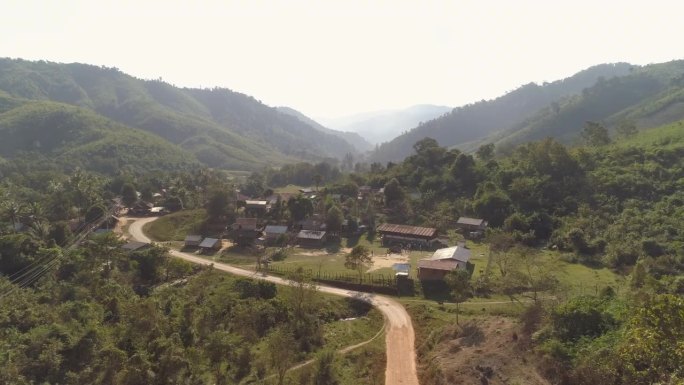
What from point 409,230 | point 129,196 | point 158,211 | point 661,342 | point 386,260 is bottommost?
point 386,260

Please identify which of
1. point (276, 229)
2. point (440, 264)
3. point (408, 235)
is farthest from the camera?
point (276, 229)

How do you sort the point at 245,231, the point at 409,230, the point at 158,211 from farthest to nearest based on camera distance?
the point at 158,211 → the point at 245,231 → the point at 409,230

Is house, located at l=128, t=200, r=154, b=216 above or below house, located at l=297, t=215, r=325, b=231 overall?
above

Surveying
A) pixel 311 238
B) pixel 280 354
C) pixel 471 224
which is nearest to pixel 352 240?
pixel 311 238

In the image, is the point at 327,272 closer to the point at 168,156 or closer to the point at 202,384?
the point at 202,384

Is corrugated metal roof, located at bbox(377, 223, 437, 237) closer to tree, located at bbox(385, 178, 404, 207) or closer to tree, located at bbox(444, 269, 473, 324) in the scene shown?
tree, located at bbox(385, 178, 404, 207)

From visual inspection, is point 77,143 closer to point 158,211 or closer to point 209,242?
point 158,211

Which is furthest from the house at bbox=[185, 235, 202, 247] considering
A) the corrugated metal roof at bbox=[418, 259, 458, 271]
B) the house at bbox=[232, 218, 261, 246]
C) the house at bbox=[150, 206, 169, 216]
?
the corrugated metal roof at bbox=[418, 259, 458, 271]
